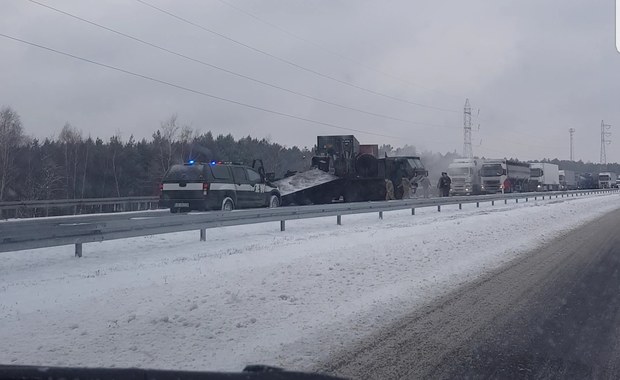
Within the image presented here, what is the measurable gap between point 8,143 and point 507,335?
4643cm

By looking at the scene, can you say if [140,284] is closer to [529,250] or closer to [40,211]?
[529,250]

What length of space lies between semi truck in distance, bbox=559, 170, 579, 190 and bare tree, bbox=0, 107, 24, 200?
6222 cm

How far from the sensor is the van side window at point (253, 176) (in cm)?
2066

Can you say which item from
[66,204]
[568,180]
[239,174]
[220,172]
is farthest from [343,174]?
[568,180]

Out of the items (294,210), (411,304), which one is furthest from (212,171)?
(411,304)

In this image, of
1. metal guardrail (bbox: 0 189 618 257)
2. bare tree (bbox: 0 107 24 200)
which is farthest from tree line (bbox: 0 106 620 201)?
metal guardrail (bbox: 0 189 618 257)

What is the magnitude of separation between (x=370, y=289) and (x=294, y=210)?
8.27 metres

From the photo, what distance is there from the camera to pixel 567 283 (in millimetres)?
10453

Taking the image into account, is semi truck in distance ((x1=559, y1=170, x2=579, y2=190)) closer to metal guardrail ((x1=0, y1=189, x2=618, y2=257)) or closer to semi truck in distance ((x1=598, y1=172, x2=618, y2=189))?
semi truck in distance ((x1=598, y1=172, x2=618, y2=189))

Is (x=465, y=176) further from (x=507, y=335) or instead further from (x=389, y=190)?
(x=507, y=335)

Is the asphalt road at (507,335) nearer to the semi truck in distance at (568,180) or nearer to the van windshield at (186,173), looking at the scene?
the van windshield at (186,173)

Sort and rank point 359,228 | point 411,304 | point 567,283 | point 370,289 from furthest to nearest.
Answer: point 359,228
point 567,283
point 370,289
point 411,304

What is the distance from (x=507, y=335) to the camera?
6.96 m

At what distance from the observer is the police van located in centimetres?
1823
